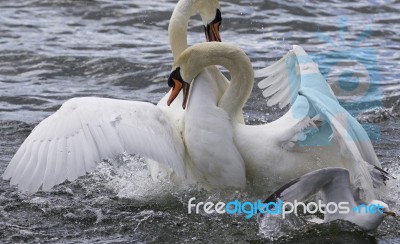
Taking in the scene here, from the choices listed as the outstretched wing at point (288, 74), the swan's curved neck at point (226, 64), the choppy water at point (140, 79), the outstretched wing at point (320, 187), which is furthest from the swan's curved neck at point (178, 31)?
the outstretched wing at point (320, 187)

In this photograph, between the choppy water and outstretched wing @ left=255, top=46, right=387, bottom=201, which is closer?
outstretched wing @ left=255, top=46, right=387, bottom=201

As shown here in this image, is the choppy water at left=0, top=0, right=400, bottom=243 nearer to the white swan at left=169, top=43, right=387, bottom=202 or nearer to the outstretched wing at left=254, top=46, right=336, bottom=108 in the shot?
the white swan at left=169, top=43, right=387, bottom=202

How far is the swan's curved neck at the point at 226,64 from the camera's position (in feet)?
22.4

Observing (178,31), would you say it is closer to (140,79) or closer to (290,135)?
(290,135)

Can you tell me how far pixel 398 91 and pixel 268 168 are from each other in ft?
13.6

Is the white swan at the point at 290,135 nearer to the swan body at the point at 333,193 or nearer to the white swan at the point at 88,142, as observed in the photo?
the swan body at the point at 333,193

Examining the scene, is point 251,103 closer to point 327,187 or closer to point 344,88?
point 344,88

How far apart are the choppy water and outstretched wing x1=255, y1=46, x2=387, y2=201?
386 mm

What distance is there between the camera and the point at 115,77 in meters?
11.0

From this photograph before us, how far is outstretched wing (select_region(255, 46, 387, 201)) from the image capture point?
A: 20.2ft

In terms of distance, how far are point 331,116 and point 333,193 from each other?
20.7 inches

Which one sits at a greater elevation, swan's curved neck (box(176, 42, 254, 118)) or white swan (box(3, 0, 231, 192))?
swan's curved neck (box(176, 42, 254, 118))

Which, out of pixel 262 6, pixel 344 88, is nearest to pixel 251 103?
pixel 344 88

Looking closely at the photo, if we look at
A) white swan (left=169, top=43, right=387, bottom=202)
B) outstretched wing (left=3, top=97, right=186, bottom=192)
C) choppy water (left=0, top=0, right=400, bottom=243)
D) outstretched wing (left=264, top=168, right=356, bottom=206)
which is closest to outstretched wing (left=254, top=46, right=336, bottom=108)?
white swan (left=169, top=43, right=387, bottom=202)
